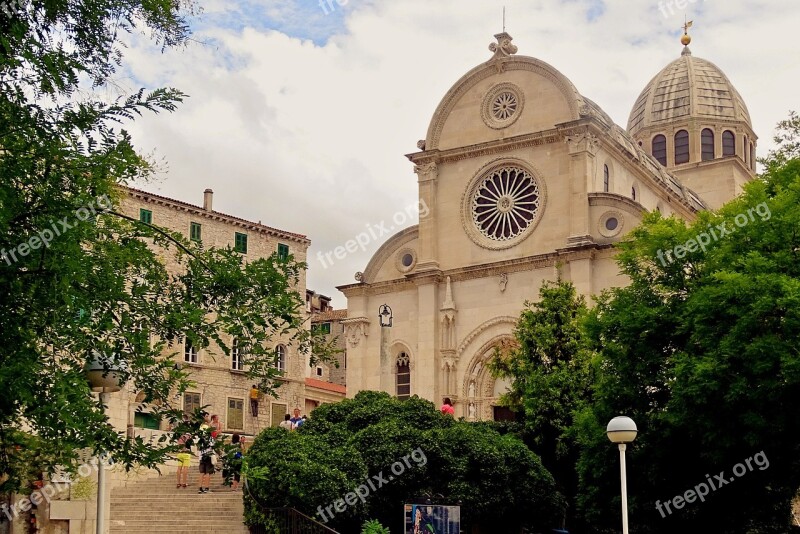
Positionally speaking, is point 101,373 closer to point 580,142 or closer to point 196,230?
point 580,142

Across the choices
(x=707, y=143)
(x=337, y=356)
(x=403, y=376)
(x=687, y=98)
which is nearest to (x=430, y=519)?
(x=403, y=376)

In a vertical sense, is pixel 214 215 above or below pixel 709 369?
above

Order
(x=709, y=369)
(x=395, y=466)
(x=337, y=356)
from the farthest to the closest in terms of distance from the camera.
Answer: (x=337, y=356) < (x=395, y=466) < (x=709, y=369)

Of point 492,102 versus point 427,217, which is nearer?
point 492,102

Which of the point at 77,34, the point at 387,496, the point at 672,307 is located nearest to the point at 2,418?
the point at 77,34

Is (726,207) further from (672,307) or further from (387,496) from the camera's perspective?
(387,496)

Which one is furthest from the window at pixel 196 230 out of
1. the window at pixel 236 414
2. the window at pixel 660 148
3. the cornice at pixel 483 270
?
the window at pixel 660 148

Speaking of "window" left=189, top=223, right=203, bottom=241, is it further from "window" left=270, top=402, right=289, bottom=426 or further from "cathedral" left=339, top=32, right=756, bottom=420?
"cathedral" left=339, top=32, right=756, bottom=420

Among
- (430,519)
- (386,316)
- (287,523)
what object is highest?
(386,316)

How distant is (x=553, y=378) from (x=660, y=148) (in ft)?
110

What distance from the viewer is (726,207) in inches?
1086

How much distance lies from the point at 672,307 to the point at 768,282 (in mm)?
3791

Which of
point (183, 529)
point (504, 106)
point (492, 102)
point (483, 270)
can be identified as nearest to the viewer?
point (183, 529)

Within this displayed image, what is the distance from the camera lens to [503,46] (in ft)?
153
